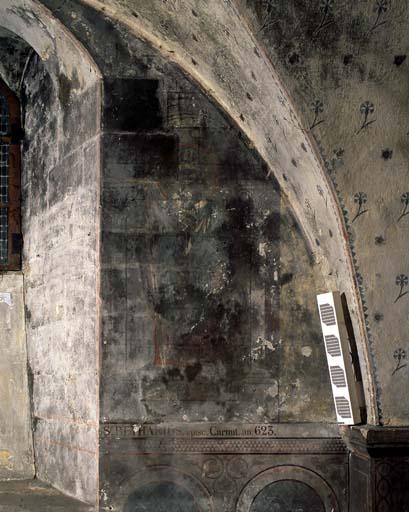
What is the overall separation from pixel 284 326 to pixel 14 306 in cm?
303

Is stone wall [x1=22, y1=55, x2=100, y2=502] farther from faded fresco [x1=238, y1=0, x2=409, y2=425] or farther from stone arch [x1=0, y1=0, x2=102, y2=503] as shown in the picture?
faded fresco [x1=238, y1=0, x2=409, y2=425]

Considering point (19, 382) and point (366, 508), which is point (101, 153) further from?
point (366, 508)

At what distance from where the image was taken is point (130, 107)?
7.52 meters

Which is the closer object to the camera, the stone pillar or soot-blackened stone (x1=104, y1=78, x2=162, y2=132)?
the stone pillar

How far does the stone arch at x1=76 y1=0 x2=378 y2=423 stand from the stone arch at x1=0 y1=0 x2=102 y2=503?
668 millimetres

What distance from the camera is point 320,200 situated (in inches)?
268

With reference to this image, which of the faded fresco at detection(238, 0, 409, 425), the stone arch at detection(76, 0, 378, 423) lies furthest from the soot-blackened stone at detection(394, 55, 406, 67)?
the stone arch at detection(76, 0, 378, 423)

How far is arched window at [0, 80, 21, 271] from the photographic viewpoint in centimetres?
909

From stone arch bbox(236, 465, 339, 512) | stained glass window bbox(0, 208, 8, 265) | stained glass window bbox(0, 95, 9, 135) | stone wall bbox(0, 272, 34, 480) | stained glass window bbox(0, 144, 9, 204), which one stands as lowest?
stone arch bbox(236, 465, 339, 512)

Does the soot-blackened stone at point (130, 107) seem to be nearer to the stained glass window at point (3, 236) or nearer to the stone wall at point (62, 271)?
the stone wall at point (62, 271)

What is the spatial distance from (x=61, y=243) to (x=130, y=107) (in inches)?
60.2

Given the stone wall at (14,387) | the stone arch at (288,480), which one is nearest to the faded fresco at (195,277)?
the stone arch at (288,480)

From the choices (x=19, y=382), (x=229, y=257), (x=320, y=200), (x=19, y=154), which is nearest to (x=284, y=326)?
(x=229, y=257)

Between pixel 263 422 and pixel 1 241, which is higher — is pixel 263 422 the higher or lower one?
the lower one
